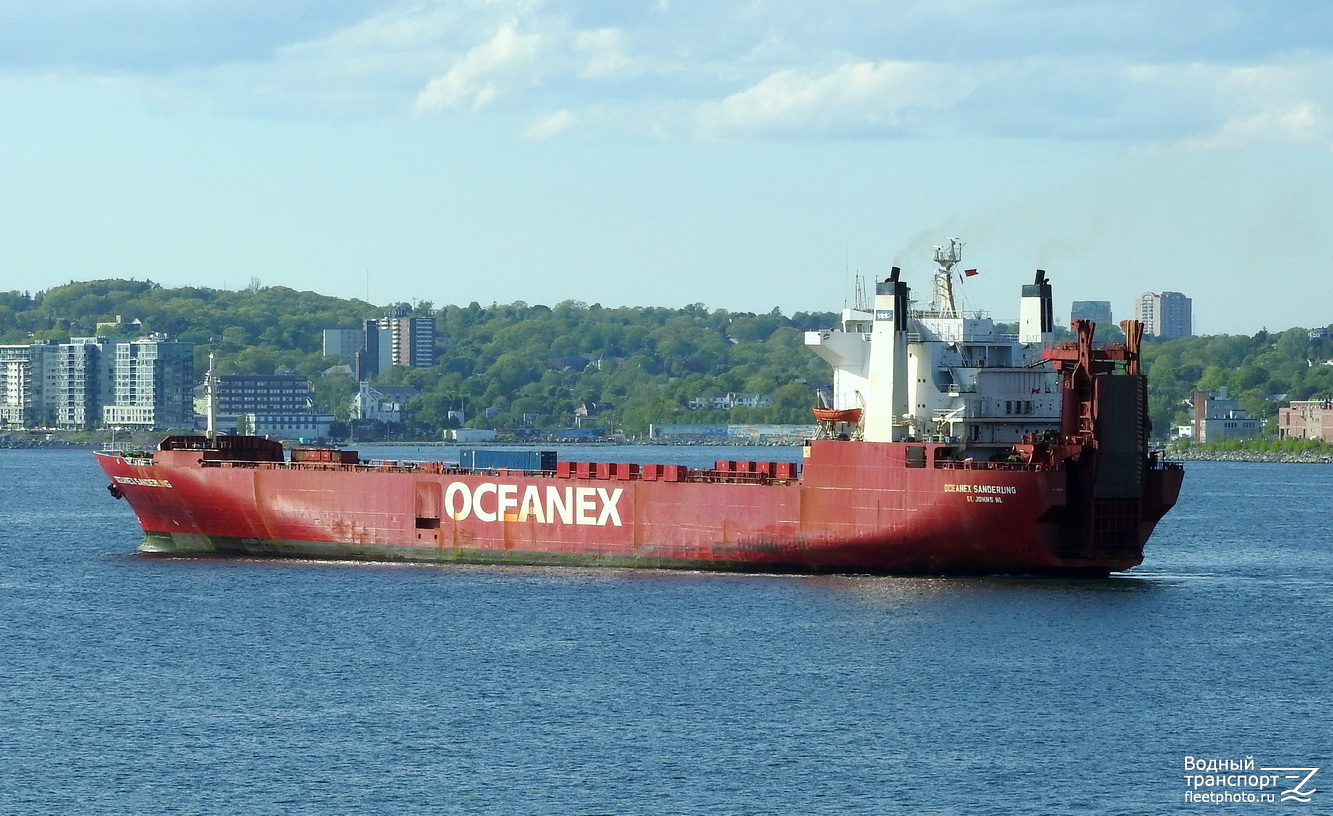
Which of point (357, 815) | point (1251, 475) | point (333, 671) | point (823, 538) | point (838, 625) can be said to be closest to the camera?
point (357, 815)

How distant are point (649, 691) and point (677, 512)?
14826 mm

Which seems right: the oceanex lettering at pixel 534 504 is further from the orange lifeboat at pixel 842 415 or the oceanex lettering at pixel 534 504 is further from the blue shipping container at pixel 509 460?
the orange lifeboat at pixel 842 415

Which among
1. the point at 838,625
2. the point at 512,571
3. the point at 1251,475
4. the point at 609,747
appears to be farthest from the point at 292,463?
the point at 1251,475

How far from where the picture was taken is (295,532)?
181 feet

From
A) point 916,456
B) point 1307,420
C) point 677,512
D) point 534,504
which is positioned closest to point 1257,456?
point 1307,420

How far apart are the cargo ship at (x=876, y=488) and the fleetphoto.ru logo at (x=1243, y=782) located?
49.3ft

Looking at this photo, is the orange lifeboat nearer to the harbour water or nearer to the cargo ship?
the cargo ship

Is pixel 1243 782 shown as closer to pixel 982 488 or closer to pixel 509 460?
pixel 982 488

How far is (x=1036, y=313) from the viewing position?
50.4m

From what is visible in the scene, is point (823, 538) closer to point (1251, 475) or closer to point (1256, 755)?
point (1256, 755)

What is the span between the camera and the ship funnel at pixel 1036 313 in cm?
5034

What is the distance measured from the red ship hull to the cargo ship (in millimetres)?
48

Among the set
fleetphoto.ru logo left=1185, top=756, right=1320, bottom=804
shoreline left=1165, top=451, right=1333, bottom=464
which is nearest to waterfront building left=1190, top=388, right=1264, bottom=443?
shoreline left=1165, top=451, right=1333, bottom=464

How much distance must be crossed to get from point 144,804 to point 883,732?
Result: 37.6 feet
